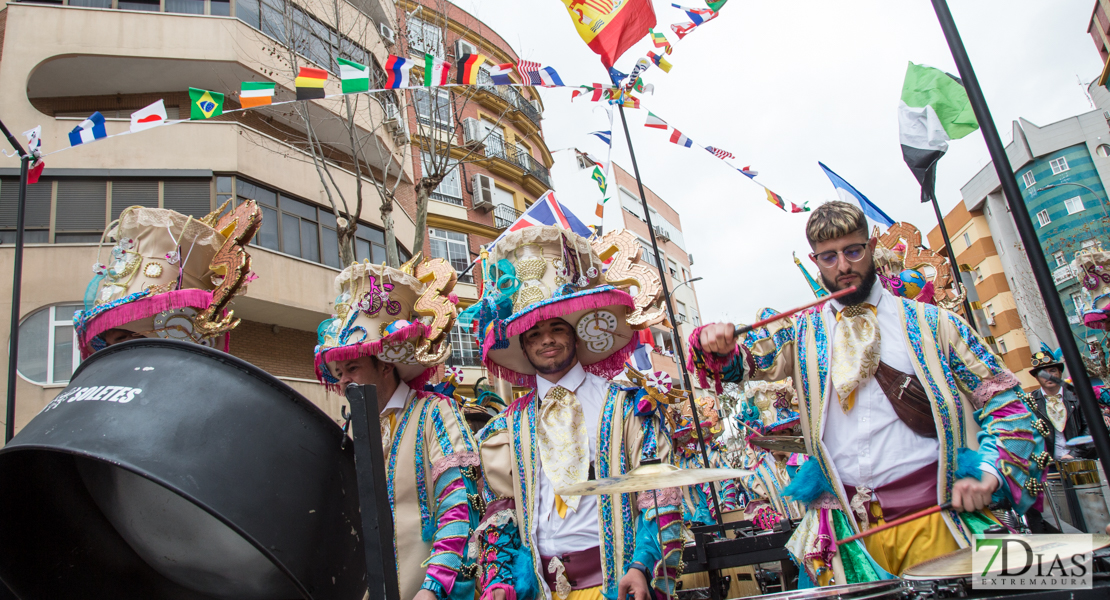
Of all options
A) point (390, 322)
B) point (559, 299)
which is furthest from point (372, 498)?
point (390, 322)

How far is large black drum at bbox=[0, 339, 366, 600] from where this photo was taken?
1648 mm

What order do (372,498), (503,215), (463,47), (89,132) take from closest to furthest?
1. (372,498)
2. (89,132)
3. (463,47)
4. (503,215)

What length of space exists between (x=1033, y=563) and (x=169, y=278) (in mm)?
4395

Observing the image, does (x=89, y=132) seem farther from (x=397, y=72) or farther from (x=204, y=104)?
(x=397, y=72)

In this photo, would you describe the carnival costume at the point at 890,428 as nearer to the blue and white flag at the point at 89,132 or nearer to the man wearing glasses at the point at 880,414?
the man wearing glasses at the point at 880,414

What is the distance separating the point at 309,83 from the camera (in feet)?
18.6

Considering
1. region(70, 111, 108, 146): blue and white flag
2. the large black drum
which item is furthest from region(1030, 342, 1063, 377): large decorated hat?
region(70, 111, 108, 146): blue and white flag

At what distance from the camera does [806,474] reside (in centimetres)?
271

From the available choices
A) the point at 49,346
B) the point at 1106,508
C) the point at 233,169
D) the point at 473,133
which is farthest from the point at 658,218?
the point at 1106,508

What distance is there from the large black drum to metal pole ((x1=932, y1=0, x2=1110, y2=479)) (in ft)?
6.75

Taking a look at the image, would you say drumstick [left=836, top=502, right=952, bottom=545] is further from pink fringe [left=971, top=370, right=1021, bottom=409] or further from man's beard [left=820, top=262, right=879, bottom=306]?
man's beard [left=820, top=262, right=879, bottom=306]

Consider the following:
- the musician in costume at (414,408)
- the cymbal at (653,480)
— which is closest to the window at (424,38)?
the musician in costume at (414,408)

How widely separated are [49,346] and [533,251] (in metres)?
11.7

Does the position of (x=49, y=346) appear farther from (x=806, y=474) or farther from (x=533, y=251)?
(x=806, y=474)
